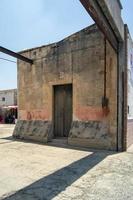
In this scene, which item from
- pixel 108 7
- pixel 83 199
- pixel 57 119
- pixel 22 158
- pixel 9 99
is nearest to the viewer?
pixel 83 199

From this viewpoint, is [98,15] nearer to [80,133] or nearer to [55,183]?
[55,183]

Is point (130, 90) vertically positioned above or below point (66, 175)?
above

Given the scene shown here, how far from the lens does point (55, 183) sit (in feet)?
14.8

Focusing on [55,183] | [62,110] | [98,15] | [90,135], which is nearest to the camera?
[55,183]

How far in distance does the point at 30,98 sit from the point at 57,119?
1819mm

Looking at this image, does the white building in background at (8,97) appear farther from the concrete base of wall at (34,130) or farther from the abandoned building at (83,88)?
the concrete base of wall at (34,130)

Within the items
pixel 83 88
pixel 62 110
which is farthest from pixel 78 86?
pixel 62 110

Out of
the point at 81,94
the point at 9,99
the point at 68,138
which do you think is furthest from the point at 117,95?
the point at 9,99

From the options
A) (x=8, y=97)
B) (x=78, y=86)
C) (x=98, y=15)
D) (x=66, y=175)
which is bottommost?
(x=66, y=175)

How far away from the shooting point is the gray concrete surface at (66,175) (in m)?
3.97

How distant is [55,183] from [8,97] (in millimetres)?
27969

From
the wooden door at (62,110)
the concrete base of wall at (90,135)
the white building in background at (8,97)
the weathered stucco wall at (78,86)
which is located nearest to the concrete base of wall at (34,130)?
the weathered stucco wall at (78,86)

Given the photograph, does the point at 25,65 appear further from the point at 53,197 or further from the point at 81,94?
the point at 53,197

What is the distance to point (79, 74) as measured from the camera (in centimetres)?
934
